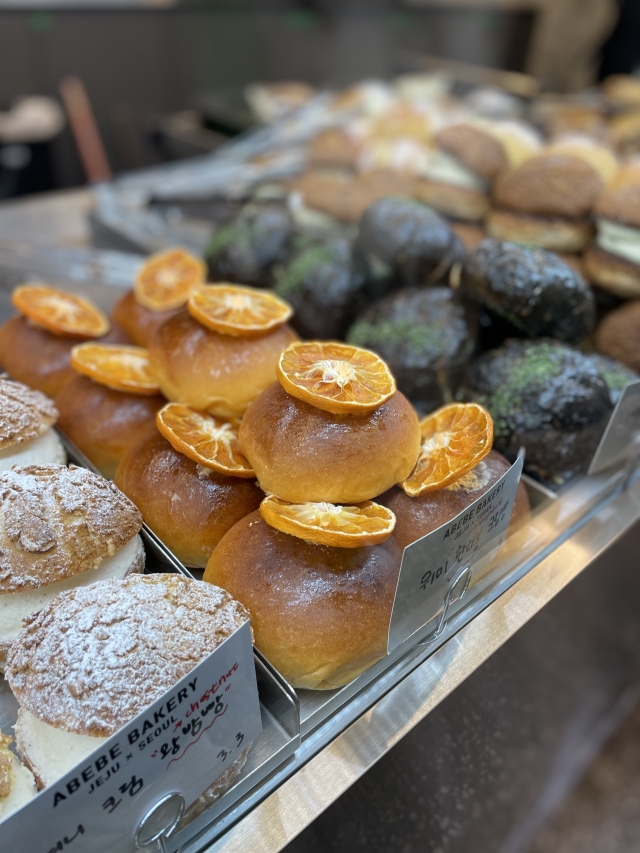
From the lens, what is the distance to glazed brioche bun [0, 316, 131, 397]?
1679 mm

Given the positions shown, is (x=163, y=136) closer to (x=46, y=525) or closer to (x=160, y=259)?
(x=160, y=259)

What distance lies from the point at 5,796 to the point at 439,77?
557 centimetres

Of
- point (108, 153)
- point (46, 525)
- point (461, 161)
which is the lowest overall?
point (108, 153)

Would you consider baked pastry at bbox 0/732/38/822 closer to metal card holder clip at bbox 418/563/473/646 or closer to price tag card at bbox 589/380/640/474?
metal card holder clip at bbox 418/563/473/646

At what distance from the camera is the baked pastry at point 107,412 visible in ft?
4.91

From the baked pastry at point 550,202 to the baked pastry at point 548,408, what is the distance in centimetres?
81

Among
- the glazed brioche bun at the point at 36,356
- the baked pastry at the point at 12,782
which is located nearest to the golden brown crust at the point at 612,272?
the glazed brioche bun at the point at 36,356

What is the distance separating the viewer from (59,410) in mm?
1559

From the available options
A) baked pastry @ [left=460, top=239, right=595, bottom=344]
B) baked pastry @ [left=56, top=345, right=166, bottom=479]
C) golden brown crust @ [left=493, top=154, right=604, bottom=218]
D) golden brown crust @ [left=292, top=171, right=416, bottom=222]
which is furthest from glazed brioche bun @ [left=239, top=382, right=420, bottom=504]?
golden brown crust @ [left=292, top=171, right=416, bottom=222]

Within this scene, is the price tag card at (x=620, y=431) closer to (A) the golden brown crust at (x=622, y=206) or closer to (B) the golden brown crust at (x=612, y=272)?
(B) the golden brown crust at (x=612, y=272)

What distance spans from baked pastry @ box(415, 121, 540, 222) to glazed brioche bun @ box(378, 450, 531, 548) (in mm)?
1662

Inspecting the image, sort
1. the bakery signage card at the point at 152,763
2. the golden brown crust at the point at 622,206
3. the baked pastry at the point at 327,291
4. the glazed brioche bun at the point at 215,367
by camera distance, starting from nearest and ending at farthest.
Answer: the bakery signage card at the point at 152,763
the glazed brioche bun at the point at 215,367
the baked pastry at the point at 327,291
the golden brown crust at the point at 622,206

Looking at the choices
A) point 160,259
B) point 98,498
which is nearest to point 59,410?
point 98,498

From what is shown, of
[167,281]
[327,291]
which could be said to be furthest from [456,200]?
[167,281]
